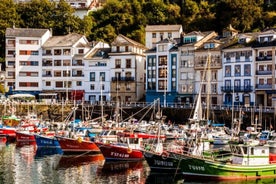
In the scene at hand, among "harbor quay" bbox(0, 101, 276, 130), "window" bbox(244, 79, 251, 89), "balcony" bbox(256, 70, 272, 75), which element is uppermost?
"balcony" bbox(256, 70, 272, 75)

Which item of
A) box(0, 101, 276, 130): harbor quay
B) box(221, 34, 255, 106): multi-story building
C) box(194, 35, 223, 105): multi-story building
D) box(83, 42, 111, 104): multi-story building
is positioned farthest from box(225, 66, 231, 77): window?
box(83, 42, 111, 104): multi-story building

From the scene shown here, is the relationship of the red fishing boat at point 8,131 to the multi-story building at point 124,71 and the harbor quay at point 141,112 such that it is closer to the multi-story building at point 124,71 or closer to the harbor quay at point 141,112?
the harbor quay at point 141,112

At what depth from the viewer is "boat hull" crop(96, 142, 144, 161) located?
42.4 metres

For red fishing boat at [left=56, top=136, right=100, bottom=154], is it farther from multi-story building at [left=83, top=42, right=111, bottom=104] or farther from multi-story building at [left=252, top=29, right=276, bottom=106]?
Result: multi-story building at [left=83, top=42, right=111, bottom=104]

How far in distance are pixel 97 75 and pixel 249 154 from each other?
53904 mm

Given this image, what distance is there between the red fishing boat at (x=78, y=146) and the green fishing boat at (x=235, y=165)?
14317mm

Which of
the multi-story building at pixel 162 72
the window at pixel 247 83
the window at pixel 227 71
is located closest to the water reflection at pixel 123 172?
the window at pixel 247 83

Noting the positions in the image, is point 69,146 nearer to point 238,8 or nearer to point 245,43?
point 245,43

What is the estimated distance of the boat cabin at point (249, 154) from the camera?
115 ft

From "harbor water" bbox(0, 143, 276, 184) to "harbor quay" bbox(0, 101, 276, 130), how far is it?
14.5 meters

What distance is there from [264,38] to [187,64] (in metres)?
13.0

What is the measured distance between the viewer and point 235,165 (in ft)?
114

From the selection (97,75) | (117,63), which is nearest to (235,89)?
(117,63)

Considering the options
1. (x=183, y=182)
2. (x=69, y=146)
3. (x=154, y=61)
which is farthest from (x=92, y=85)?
(x=183, y=182)
